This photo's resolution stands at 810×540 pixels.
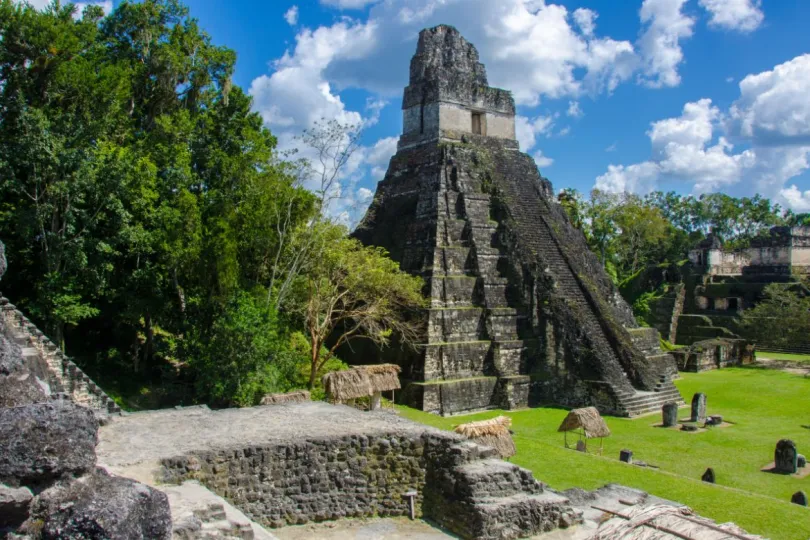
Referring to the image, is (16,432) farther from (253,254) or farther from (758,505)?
(253,254)

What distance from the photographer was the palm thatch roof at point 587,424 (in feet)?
42.9

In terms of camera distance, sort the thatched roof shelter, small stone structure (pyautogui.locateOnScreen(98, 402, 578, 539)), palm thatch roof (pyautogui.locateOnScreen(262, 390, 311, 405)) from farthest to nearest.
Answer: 1. palm thatch roof (pyautogui.locateOnScreen(262, 390, 311, 405))
2. the thatched roof shelter
3. small stone structure (pyautogui.locateOnScreen(98, 402, 578, 539))

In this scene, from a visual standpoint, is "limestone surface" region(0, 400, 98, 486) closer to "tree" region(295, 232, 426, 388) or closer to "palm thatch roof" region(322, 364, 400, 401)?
"palm thatch roof" region(322, 364, 400, 401)

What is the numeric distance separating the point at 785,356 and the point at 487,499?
24.1m

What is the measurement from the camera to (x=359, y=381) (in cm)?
1467

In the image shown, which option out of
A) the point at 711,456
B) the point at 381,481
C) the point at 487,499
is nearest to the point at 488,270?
the point at 711,456

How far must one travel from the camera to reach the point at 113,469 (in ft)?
24.5

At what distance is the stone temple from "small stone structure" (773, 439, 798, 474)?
4602 mm

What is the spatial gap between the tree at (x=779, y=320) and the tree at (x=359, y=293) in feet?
58.2

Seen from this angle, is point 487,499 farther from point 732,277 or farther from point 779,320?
point 732,277

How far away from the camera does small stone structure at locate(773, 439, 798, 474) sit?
11710 millimetres

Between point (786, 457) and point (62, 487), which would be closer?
point (62, 487)

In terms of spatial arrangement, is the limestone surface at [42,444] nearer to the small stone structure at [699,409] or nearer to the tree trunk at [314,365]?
the tree trunk at [314,365]

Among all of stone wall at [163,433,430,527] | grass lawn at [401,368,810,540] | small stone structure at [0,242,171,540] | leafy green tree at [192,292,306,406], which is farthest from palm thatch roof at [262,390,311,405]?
small stone structure at [0,242,171,540]
